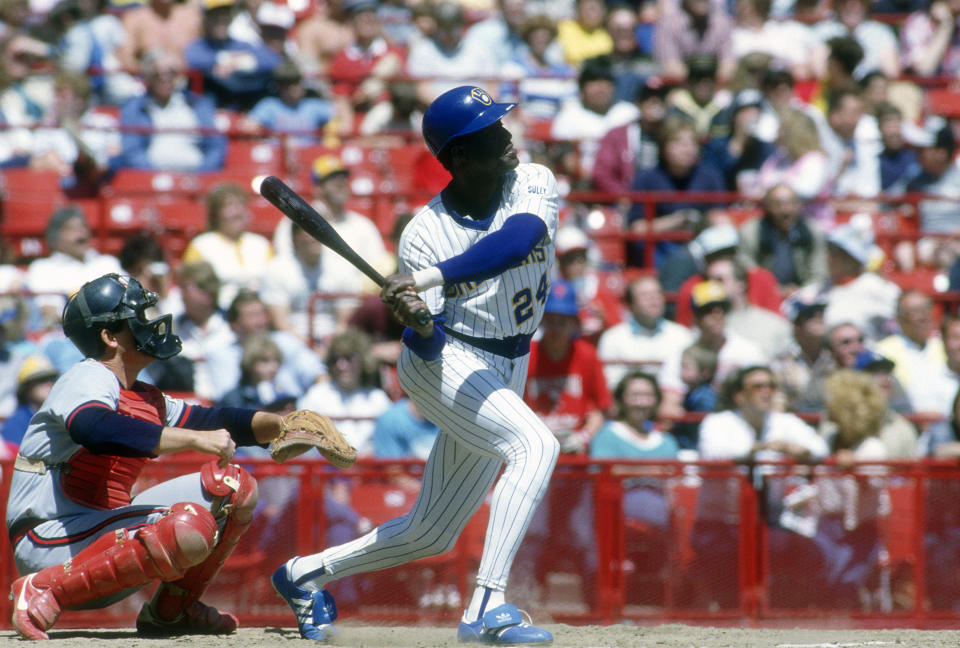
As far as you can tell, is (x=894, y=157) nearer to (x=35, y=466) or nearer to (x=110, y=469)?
(x=110, y=469)

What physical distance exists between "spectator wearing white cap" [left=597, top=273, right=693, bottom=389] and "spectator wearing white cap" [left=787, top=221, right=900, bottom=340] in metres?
1.01

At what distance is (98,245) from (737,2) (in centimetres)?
584

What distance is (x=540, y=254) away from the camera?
14.1 feet

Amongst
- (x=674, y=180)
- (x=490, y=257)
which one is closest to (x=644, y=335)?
(x=674, y=180)

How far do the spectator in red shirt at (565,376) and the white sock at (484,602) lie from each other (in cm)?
252

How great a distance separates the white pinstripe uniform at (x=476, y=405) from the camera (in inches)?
162

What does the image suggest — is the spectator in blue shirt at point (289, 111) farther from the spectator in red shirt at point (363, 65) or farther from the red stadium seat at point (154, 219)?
the red stadium seat at point (154, 219)

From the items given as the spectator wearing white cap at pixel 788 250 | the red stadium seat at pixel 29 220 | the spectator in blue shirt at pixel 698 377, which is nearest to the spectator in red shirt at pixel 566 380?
the spectator in blue shirt at pixel 698 377

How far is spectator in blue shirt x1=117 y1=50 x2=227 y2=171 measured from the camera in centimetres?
954

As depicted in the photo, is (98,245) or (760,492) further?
(98,245)

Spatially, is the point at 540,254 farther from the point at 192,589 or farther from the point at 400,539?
the point at 192,589

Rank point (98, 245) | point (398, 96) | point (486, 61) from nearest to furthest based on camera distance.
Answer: point (98, 245)
point (398, 96)
point (486, 61)

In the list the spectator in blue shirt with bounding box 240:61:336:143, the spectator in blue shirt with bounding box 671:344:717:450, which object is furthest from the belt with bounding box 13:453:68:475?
the spectator in blue shirt with bounding box 240:61:336:143

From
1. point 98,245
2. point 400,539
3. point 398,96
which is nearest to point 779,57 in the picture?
point 398,96
